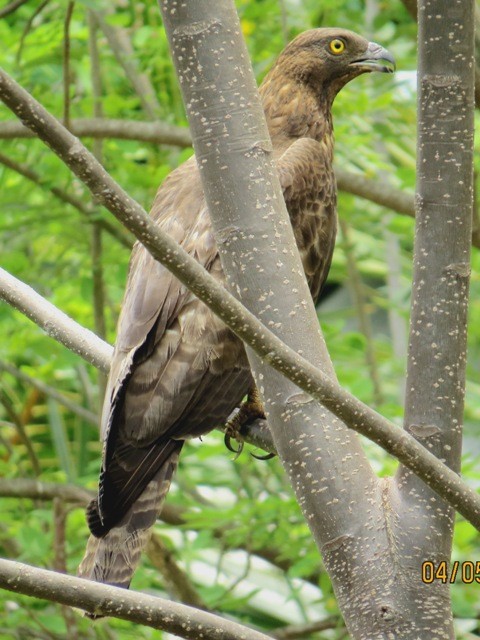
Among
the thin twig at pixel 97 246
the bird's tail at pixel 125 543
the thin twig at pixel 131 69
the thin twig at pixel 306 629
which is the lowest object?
the bird's tail at pixel 125 543

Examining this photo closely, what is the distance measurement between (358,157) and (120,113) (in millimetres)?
1079

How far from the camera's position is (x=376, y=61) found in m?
3.77

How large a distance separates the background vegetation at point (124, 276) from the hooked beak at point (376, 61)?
0.28 metres

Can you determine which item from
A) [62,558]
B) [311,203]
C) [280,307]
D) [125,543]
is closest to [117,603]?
[280,307]

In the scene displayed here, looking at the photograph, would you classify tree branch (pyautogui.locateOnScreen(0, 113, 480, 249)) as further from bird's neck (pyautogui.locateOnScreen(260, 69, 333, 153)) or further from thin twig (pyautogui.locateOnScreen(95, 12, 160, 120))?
thin twig (pyautogui.locateOnScreen(95, 12, 160, 120))

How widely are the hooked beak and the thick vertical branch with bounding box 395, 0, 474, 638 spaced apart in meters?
1.67

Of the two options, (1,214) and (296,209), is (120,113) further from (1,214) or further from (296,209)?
(296,209)

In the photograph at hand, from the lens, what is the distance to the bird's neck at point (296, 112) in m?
3.69

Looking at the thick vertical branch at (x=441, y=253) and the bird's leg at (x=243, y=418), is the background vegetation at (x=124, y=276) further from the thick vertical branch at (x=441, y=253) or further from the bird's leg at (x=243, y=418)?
the thick vertical branch at (x=441, y=253)

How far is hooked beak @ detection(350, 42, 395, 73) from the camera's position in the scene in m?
3.73

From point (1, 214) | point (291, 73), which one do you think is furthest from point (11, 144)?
point (291, 73)

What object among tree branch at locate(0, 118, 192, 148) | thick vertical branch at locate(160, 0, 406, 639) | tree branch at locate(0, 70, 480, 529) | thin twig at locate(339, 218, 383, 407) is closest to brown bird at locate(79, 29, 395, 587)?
tree branch at locate(0, 118, 192, 148)

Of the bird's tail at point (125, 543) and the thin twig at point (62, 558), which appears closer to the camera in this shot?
the bird's tail at point (125, 543)

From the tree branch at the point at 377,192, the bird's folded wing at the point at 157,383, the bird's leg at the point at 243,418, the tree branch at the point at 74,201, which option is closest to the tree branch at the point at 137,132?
the tree branch at the point at 74,201
